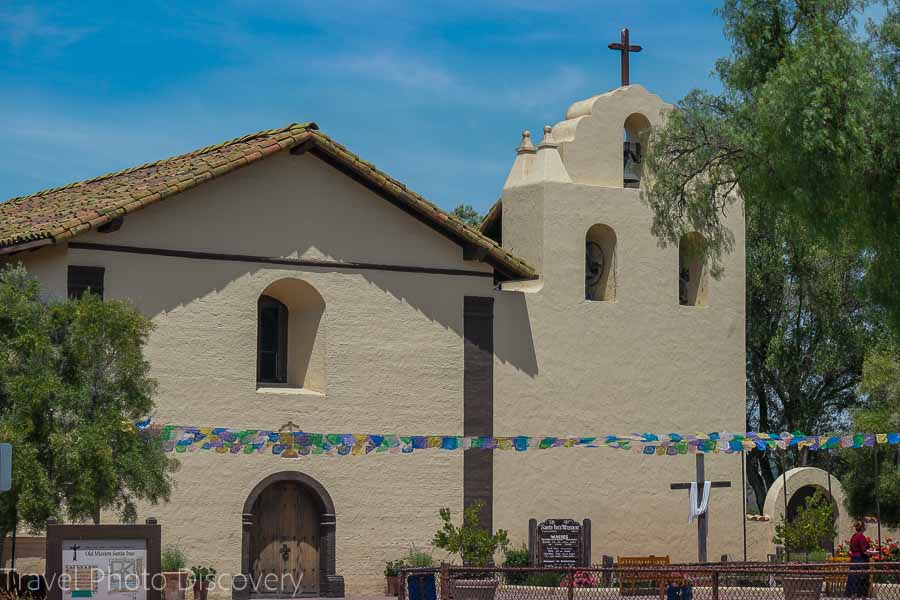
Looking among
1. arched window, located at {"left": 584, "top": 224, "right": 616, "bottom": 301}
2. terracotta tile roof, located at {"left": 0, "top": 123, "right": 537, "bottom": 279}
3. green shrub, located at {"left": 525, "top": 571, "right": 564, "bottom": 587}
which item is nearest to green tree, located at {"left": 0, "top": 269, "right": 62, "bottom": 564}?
terracotta tile roof, located at {"left": 0, "top": 123, "right": 537, "bottom": 279}

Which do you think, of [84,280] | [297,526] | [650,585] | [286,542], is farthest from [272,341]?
[650,585]

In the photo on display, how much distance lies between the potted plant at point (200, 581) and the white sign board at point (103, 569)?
7.94 meters

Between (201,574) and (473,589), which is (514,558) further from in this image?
(201,574)

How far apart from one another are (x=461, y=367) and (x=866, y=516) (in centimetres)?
1126

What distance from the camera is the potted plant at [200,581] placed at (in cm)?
2550

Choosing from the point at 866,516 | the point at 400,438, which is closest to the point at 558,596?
the point at 400,438

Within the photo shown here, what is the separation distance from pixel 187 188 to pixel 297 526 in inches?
241

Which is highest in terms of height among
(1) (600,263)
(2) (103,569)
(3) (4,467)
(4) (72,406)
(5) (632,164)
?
(5) (632,164)

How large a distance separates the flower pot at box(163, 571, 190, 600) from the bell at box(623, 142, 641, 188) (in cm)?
1186

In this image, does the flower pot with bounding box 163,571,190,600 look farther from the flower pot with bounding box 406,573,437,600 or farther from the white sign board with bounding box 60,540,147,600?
the white sign board with bounding box 60,540,147,600

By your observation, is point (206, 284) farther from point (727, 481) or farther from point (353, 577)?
point (727, 481)

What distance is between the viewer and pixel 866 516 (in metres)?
34.5

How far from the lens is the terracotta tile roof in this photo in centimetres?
2484

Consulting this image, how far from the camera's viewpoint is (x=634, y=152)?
3131cm
